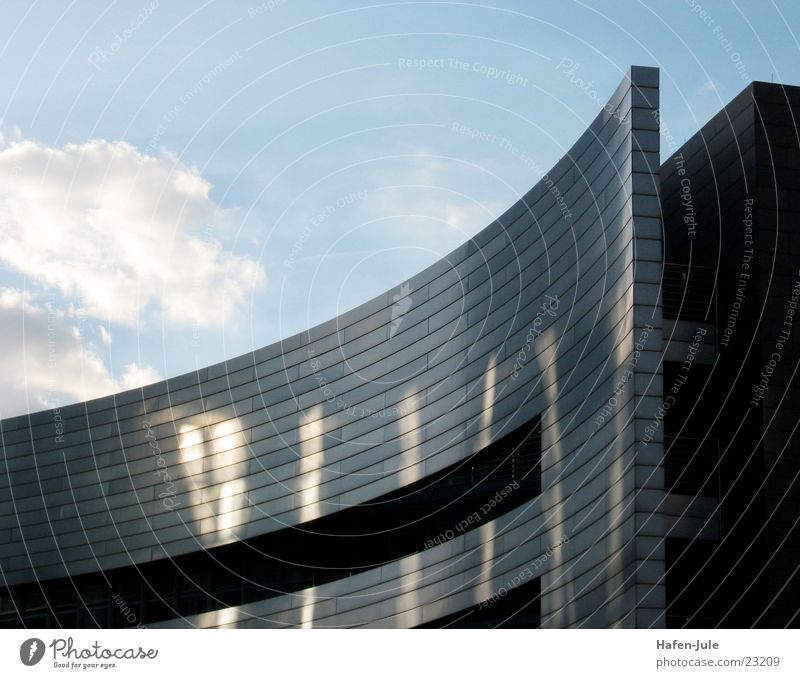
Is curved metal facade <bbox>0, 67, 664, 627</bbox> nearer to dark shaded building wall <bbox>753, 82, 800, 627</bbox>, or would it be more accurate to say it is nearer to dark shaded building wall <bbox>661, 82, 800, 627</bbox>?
dark shaded building wall <bbox>661, 82, 800, 627</bbox>

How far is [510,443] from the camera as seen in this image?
30.9 m

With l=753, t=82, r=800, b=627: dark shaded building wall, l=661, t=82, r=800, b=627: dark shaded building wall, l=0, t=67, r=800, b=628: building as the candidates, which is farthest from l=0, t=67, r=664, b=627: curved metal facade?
l=753, t=82, r=800, b=627: dark shaded building wall

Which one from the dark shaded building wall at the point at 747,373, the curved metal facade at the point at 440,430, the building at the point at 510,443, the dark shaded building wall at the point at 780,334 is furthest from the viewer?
the curved metal facade at the point at 440,430

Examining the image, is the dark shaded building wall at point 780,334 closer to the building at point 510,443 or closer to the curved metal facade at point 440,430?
the building at point 510,443

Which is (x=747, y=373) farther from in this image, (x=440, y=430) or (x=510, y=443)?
(x=440, y=430)

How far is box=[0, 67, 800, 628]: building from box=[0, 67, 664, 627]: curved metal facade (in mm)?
77

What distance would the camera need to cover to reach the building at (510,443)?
79.0 ft

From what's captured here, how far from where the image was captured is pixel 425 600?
3195cm

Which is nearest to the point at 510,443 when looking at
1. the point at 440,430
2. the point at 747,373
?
the point at 440,430

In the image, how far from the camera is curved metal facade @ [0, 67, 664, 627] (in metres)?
24.3

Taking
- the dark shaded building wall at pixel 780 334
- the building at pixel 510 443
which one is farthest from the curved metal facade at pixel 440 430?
the dark shaded building wall at pixel 780 334

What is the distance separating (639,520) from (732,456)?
3.03 metres

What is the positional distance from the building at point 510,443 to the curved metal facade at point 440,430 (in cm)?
8
